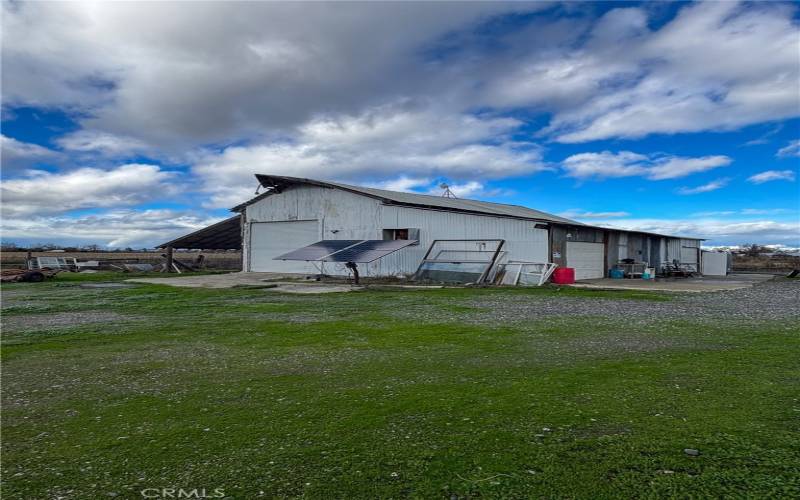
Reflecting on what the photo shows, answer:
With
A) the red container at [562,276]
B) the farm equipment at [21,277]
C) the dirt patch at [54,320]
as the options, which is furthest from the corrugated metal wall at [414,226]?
the dirt patch at [54,320]

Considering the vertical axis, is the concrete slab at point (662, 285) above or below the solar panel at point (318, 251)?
below

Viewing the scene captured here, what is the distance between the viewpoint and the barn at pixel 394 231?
23.7m

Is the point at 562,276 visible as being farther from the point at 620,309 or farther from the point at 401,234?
the point at 620,309

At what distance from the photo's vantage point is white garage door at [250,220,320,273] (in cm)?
3019

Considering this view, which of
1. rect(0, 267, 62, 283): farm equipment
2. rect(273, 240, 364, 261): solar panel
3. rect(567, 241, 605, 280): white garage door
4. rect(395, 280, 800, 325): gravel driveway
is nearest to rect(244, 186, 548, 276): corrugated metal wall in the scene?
rect(273, 240, 364, 261): solar panel

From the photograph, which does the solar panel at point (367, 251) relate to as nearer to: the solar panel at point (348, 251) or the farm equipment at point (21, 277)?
the solar panel at point (348, 251)

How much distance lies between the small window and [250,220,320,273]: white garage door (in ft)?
16.7

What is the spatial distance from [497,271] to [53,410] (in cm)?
1978

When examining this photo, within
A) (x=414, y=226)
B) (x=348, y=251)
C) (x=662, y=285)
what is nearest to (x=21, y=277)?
(x=348, y=251)

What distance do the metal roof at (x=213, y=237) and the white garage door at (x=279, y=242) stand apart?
10.5ft

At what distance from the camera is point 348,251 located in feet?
76.4

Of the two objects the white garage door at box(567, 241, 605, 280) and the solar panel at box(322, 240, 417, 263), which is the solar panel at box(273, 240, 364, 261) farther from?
the white garage door at box(567, 241, 605, 280)

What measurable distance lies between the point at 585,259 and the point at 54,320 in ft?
75.9

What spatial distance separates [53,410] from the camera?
5020 mm
